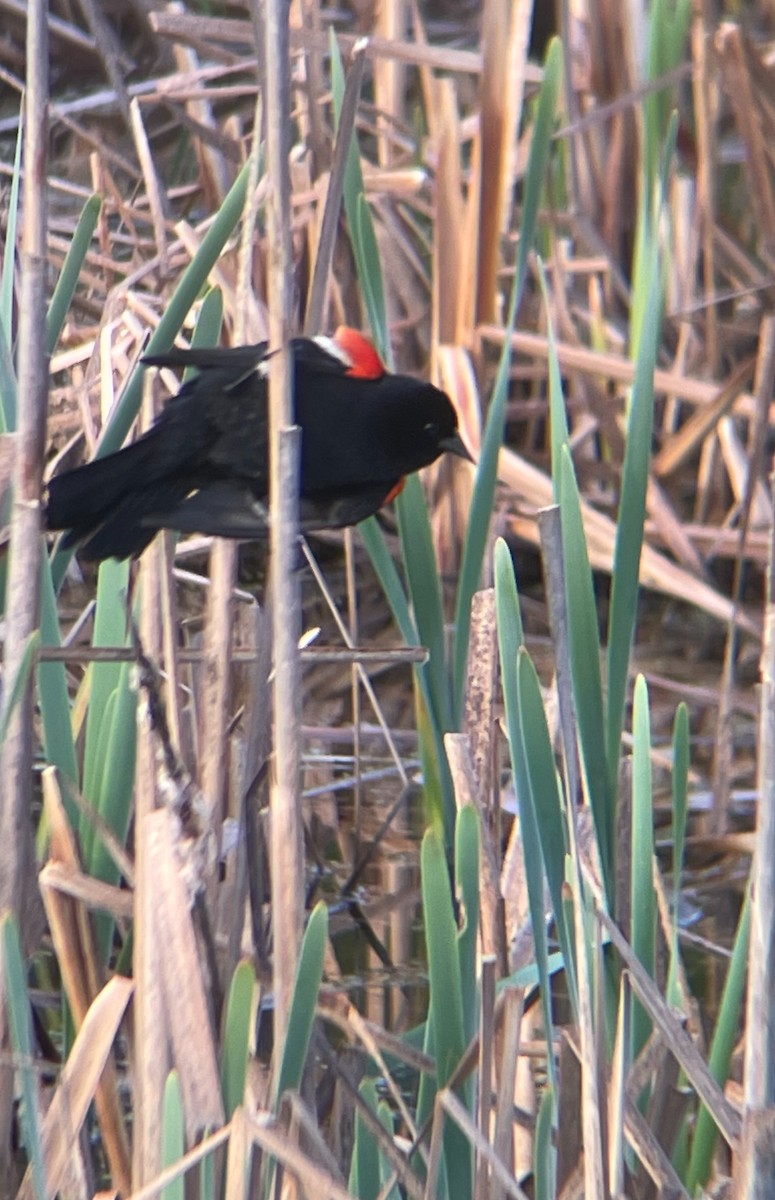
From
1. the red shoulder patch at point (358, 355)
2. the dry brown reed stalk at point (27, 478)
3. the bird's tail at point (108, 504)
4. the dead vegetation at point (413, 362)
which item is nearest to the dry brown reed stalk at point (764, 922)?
the dead vegetation at point (413, 362)

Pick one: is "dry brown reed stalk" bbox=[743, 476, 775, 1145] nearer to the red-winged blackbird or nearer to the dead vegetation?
the dead vegetation

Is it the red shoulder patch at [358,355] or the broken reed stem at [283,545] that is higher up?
the red shoulder patch at [358,355]

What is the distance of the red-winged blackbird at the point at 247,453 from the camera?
155cm

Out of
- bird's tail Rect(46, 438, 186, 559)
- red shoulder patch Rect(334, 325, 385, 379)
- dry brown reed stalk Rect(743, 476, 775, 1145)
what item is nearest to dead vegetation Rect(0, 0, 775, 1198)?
bird's tail Rect(46, 438, 186, 559)

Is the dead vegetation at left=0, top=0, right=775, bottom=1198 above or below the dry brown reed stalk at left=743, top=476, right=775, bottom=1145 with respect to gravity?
above

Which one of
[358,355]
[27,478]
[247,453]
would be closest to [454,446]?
[358,355]

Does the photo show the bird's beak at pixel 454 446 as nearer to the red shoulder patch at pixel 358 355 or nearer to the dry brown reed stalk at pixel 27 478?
the red shoulder patch at pixel 358 355

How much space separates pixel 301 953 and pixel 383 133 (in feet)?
7.57

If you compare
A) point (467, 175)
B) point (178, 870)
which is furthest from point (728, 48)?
point (178, 870)

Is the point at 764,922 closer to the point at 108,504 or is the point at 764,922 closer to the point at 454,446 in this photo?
the point at 108,504

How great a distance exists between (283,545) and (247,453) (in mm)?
567

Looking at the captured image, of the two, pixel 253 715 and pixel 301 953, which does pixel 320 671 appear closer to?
pixel 253 715

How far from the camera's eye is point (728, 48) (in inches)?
121

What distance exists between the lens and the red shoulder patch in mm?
1982
